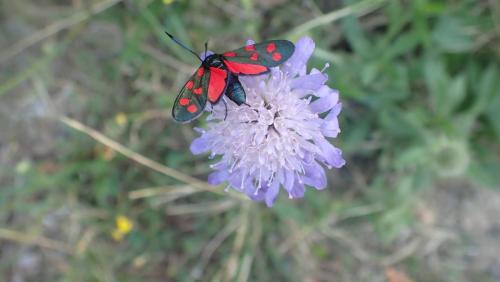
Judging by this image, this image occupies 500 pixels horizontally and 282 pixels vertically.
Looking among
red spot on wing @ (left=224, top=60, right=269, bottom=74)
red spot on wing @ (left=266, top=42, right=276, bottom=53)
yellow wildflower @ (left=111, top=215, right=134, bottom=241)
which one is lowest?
red spot on wing @ (left=224, top=60, right=269, bottom=74)

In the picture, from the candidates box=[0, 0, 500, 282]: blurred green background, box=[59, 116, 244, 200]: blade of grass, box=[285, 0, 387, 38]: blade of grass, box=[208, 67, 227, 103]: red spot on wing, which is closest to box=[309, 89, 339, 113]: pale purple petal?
box=[208, 67, 227, 103]: red spot on wing

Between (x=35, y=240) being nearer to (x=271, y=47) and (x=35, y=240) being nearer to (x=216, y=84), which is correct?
(x=216, y=84)

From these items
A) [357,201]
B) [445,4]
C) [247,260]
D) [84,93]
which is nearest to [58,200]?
[84,93]

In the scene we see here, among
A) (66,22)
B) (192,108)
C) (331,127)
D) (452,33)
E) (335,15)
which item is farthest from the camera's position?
(66,22)

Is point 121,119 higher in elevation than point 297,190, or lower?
higher

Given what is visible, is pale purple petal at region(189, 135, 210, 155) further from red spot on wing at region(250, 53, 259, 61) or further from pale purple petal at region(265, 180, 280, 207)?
red spot on wing at region(250, 53, 259, 61)

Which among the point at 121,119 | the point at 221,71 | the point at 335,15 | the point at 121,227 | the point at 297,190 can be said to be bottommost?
the point at 297,190

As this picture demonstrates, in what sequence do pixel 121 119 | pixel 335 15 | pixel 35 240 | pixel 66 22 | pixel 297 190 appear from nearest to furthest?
pixel 297 190 < pixel 335 15 < pixel 66 22 < pixel 121 119 < pixel 35 240

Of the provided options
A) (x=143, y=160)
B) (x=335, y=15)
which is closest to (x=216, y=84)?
(x=335, y=15)
